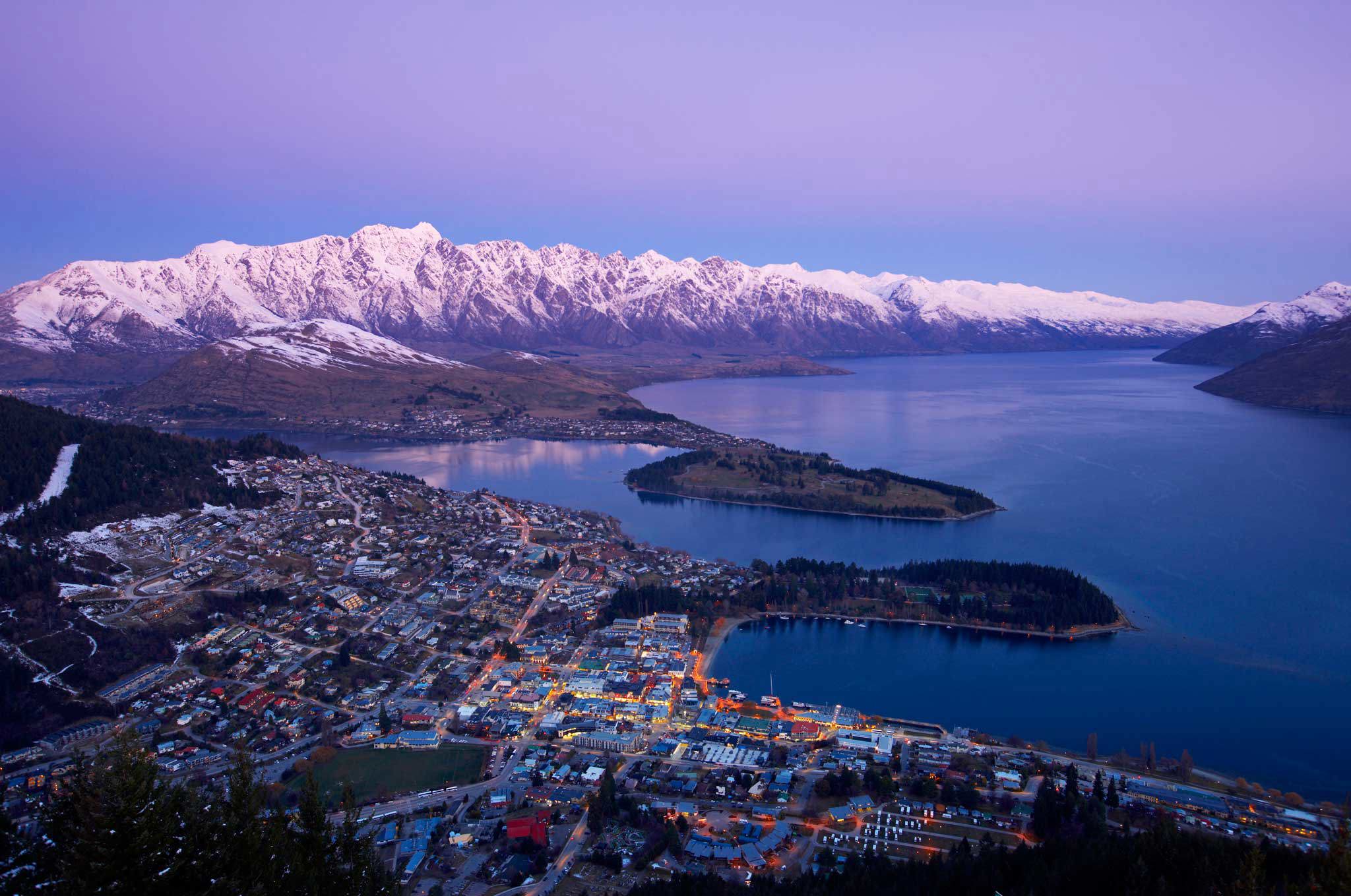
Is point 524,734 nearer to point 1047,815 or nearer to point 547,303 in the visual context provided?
point 1047,815

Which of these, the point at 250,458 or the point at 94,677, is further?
the point at 250,458

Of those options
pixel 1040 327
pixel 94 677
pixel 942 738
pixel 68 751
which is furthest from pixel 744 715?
pixel 1040 327

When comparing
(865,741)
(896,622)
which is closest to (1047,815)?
(865,741)

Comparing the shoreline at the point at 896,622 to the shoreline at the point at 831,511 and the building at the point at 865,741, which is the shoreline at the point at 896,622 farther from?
the shoreline at the point at 831,511

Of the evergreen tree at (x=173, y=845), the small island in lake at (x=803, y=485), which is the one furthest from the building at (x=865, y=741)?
the small island in lake at (x=803, y=485)

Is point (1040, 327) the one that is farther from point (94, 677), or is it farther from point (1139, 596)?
point (94, 677)

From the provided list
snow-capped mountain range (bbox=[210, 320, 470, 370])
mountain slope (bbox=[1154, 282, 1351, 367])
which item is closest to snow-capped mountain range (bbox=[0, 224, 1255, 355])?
snow-capped mountain range (bbox=[210, 320, 470, 370])
